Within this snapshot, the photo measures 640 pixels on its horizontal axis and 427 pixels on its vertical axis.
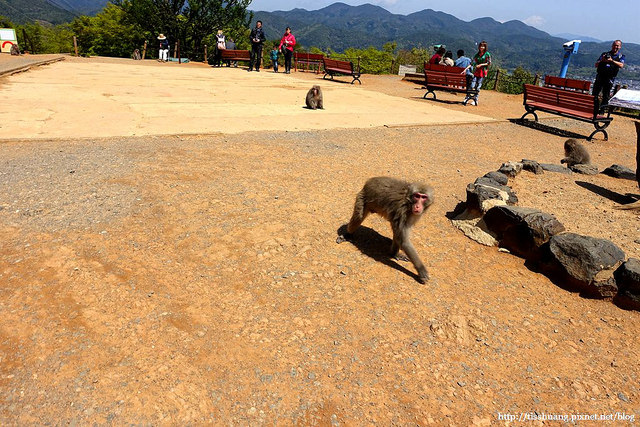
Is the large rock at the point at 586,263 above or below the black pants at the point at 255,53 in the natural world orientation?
below

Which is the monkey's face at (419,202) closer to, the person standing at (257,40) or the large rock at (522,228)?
the large rock at (522,228)

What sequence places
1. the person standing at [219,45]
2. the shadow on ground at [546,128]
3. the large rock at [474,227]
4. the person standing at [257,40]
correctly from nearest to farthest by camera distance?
the large rock at [474,227] → the shadow on ground at [546,128] → the person standing at [257,40] → the person standing at [219,45]

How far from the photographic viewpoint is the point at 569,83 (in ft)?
50.5

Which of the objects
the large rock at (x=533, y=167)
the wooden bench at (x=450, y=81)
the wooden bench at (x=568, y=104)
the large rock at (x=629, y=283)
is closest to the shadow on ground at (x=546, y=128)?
the wooden bench at (x=568, y=104)

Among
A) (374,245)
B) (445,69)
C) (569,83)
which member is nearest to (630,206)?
(374,245)

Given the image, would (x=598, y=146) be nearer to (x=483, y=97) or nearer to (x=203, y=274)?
(x=483, y=97)

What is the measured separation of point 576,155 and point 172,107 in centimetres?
926

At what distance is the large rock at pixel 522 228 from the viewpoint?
3945 mm

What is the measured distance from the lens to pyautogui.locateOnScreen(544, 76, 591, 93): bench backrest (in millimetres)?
14609

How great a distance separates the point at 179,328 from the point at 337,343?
45.1 inches

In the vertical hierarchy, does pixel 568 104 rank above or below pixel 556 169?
above

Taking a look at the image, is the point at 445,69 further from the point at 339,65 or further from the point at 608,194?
the point at 608,194

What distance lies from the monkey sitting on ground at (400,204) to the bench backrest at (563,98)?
929 centimetres

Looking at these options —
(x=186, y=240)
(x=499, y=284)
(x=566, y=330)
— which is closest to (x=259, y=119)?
(x=186, y=240)
